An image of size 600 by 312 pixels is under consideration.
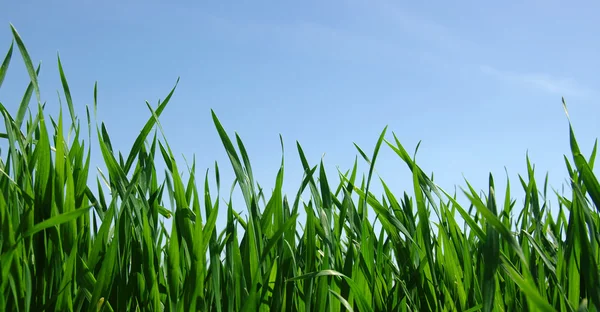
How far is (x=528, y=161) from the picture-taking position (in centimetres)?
115

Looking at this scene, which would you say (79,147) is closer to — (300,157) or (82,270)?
(82,270)

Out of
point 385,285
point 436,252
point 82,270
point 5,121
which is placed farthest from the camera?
point 436,252

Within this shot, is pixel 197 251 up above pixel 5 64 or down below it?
below

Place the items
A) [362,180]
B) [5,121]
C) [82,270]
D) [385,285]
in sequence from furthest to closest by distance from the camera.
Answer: [362,180]
[385,285]
[5,121]
[82,270]

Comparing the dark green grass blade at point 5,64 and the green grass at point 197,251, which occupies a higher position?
the dark green grass blade at point 5,64

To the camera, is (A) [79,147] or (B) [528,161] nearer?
(A) [79,147]

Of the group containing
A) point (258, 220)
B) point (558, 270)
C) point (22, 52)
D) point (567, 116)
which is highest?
point (22, 52)

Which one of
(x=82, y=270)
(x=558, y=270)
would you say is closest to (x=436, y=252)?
(x=558, y=270)

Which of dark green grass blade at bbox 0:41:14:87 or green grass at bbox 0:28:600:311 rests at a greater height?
dark green grass blade at bbox 0:41:14:87

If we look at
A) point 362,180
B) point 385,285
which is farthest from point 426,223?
point 362,180

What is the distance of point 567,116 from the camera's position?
0.94 m

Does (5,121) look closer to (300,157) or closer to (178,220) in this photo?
(178,220)

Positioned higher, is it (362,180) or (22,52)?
(22,52)

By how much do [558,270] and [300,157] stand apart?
18.5 inches
